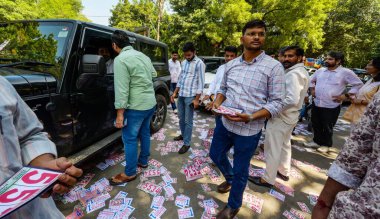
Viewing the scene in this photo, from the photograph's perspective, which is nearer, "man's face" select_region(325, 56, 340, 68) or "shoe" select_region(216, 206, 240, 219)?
"shoe" select_region(216, 206, 240, 219)

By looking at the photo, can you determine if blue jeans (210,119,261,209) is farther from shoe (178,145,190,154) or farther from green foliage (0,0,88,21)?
green foliage (0,0,88,21)

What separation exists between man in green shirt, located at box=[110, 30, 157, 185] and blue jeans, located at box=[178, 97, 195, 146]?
976 millimetres

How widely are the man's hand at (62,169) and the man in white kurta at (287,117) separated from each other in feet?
7.69

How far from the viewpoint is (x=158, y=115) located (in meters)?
4.46

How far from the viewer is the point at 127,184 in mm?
2719

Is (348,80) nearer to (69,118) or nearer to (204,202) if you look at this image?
(204,202)

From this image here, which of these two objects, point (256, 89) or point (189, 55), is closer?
point (256, 89)

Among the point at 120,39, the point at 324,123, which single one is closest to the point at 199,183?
the point at 120,39

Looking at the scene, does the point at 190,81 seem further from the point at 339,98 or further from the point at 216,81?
the point at 339,98

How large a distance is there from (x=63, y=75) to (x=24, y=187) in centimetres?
175

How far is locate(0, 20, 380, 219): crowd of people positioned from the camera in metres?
0.85

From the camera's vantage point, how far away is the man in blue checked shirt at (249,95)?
1.83m

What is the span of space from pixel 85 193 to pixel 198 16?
17190mm

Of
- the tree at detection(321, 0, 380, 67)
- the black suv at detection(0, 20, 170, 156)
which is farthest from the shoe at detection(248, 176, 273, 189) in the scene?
the tree at detection(321, 0, 380, 67)
